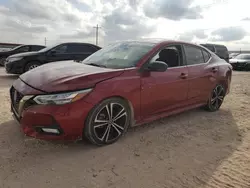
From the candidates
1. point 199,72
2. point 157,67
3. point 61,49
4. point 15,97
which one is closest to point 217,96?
point 199,72

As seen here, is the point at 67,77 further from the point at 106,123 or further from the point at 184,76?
Answer: the point at 184,76

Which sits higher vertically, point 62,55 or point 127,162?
point 62,55

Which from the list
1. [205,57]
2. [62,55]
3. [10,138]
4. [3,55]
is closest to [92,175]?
[10,138]

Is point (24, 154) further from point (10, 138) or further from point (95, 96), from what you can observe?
point (95, 96)

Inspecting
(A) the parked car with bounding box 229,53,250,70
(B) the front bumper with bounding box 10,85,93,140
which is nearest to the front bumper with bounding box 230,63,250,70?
(A) the parked car with bounding box 229,53,250,70

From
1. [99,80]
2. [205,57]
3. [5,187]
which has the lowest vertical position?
[5,187]

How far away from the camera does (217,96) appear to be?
532 centimetres

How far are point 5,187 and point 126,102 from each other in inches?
70.1

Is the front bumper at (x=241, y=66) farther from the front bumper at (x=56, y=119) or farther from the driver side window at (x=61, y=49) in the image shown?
the front bumper at (x=56, y=119)

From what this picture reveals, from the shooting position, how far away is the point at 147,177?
2.72m

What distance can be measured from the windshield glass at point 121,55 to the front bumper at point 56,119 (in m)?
0.98

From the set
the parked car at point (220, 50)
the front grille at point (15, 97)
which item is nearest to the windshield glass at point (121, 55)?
the front grille at point (15, 97)

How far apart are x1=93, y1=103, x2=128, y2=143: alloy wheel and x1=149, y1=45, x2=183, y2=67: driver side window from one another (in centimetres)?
110

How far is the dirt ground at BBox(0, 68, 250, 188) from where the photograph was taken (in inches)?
104
